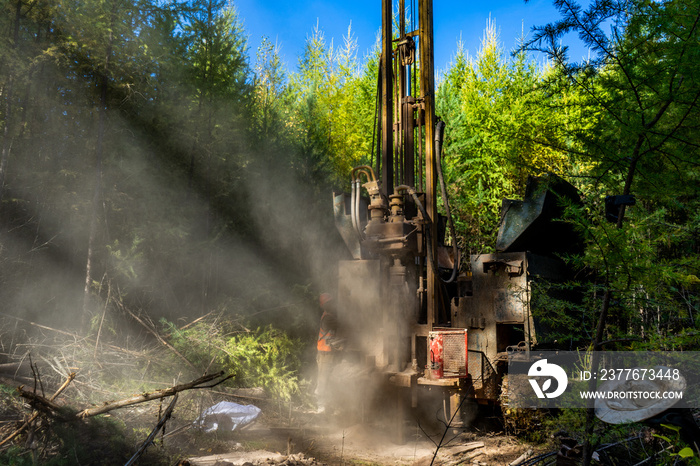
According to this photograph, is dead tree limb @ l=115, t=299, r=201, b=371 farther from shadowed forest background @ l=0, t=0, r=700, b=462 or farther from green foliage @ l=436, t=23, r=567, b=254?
green foliage @ l=436, t=23, r=567, b=254

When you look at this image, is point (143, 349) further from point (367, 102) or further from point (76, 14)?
point (367, 102)

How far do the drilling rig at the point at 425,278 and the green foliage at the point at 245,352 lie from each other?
2.48m

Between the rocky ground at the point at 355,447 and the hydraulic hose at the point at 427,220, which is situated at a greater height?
the hydraulic hose at the point at 427,220

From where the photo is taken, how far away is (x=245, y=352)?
780cm

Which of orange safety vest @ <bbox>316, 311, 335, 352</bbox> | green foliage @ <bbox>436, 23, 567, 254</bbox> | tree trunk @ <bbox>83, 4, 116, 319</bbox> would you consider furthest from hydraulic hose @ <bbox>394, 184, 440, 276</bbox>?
green foliage @ <bbox>436, 23, 567, 254</bbox>

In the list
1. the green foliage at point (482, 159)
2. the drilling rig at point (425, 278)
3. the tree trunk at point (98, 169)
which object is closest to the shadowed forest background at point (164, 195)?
the tree trunk at point (98, 169)

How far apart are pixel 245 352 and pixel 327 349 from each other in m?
2.17

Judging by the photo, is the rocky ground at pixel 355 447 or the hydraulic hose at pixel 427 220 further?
the hydraulic hose at pixel 427 220

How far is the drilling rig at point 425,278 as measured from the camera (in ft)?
17.5

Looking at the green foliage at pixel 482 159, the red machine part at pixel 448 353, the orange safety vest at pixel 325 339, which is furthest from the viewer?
the green foliage at pixel 482 159

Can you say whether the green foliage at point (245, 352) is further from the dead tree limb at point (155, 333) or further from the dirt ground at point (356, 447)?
the dirt ground at point (356, 447)

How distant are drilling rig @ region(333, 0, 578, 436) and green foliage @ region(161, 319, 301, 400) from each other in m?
2.48

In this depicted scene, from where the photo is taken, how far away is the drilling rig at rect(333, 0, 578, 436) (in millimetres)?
5324

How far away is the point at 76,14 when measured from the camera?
7.23 m
